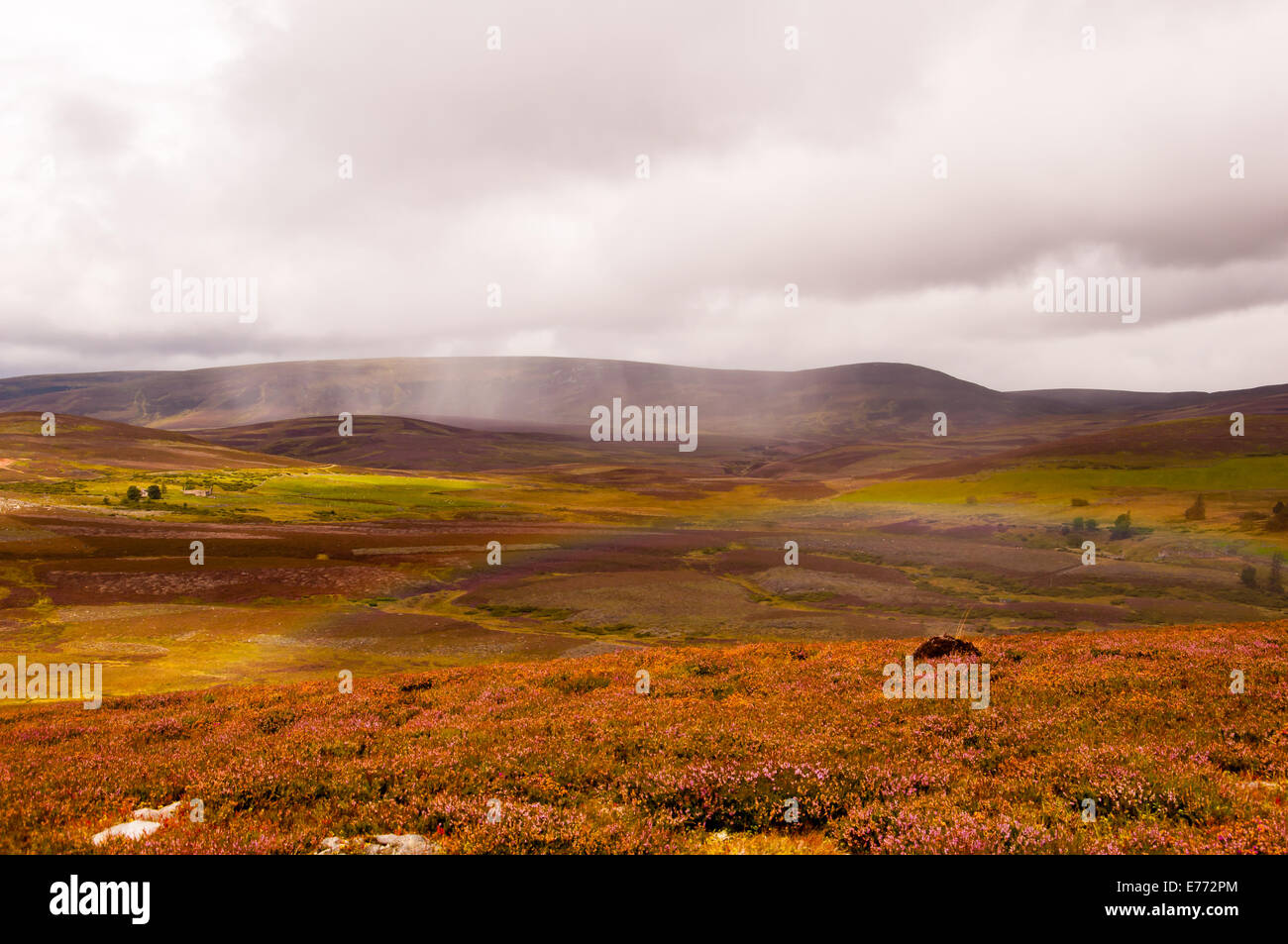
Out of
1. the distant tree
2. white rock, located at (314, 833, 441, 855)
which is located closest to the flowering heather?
white rock, located at (314, 833, 441, 855)

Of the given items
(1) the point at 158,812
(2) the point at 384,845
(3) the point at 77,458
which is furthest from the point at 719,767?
(3) the point at 77,458

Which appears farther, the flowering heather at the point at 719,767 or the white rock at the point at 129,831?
the white rock at the point at 129,831

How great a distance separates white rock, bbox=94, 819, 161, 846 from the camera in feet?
25.3

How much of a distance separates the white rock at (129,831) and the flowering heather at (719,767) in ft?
0.75

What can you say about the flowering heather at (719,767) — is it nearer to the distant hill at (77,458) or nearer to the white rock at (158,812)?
the white rock at (158,812)

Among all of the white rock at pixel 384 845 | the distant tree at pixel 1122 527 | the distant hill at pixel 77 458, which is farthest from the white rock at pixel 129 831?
the distant hill at pixel 77 458

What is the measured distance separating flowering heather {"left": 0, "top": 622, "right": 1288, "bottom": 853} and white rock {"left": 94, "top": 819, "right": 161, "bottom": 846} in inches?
9.0

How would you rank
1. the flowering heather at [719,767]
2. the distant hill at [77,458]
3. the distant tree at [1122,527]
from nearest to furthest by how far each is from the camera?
the flowering heather at [719,767]
the distant tree at [1122,527]
the distant hill at [77,458]

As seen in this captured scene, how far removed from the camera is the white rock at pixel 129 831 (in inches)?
304

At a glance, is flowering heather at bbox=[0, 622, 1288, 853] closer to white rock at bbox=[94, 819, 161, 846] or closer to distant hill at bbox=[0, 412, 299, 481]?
white rock at bbox=[94, 819, 161, 846]

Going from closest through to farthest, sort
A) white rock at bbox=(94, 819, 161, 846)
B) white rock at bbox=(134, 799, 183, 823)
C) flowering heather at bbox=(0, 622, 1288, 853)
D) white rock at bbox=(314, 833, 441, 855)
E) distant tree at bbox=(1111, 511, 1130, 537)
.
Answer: white rock at bbox=(314, 833, 441, 855) < flowering heather at bbox=(0, 622, 1288, 853) < white rock at bbox=(94, 819, 161, 846) < white rock at bbox=(134, 799, 183, 823) < distant tree at bbox=(1111, 511, 1130, 537)

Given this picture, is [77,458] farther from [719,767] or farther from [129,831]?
[719,767]

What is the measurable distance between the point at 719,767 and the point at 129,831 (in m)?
7.77
